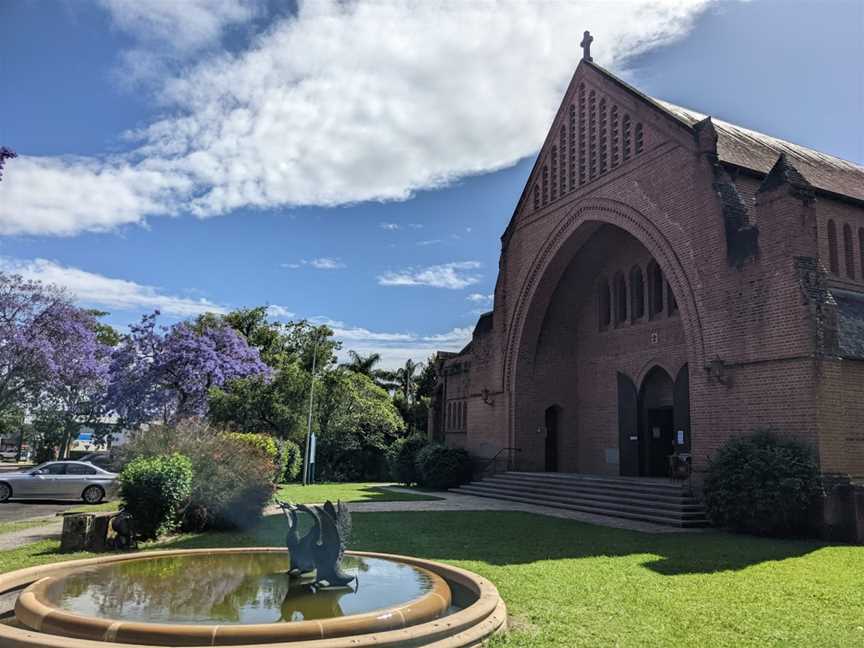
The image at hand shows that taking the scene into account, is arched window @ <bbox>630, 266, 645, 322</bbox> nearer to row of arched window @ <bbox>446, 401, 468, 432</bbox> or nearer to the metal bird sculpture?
row of arched window @ <bbox>446, 401, 468, 432</bbox>

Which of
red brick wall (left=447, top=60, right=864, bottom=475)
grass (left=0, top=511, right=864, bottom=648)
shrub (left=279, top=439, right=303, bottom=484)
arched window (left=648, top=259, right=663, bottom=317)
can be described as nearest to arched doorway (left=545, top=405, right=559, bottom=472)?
red brick wall (left=447, top=60, right=864, bottom=475)

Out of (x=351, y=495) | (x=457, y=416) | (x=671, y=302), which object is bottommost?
(x=351, y=495)

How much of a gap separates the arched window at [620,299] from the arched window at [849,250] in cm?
723

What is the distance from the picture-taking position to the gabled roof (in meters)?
19.5

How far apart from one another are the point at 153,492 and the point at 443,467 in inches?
626

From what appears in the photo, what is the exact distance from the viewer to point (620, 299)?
2455cm

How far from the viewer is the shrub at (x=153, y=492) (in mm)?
11555

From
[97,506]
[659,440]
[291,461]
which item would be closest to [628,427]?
[659,440]

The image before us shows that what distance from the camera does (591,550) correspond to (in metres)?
11.3

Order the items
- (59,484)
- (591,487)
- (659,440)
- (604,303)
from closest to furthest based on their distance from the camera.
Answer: (591,487) → (59,484) → (659,440) → (604,303)

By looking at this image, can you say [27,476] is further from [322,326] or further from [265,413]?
[322,326]

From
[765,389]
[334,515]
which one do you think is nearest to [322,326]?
[765,389]

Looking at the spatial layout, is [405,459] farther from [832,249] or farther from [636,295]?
[832,249]

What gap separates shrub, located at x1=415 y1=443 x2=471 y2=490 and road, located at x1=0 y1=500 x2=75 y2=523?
12415mm
